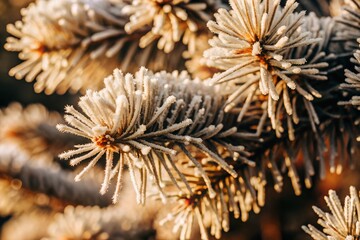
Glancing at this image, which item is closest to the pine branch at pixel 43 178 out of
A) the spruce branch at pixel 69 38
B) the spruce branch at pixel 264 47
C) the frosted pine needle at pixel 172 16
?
the spruce branch at pixel 69 38

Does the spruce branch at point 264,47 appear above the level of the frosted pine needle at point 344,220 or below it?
above

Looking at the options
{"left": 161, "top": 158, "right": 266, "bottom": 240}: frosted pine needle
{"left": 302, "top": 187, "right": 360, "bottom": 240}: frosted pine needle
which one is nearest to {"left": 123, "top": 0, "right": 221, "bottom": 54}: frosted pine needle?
{"left": 161, "top": 158, "right": 266, "bottom": 240}: frosted pine needle

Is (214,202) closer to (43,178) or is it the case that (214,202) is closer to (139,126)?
(139,126)

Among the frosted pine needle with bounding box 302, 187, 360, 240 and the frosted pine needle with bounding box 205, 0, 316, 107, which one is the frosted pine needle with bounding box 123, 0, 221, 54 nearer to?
the frosted pine needle with bounding box 205, 0, 316, 107

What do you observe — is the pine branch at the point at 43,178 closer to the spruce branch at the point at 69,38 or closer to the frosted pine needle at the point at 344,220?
the spruce branch at the point at 69,38

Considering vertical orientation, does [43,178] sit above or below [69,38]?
below

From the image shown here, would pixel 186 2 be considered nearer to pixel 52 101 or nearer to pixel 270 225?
pixel 270 225

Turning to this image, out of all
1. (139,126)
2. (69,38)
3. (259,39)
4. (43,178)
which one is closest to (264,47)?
(259,39)
